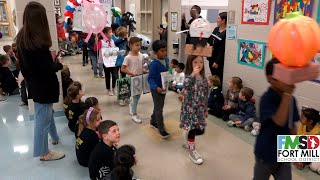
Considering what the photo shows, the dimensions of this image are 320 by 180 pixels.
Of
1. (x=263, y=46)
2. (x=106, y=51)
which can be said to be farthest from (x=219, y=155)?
(x=106, y=51)

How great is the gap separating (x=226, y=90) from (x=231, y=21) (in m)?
1.14

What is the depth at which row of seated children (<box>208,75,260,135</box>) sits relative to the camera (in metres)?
3.82

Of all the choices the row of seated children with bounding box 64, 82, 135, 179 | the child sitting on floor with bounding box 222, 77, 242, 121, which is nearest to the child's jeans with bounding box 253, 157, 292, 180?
the row of seated children with bounding box 64, 82, 135, 179

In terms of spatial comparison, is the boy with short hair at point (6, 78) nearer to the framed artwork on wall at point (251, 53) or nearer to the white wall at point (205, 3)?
the white wall at point (205, 3)

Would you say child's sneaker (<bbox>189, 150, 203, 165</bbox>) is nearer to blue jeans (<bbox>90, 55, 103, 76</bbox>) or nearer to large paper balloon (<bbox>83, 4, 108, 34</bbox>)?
large paper balloon (<bbox>83, 4, 108, 34</bbox>)

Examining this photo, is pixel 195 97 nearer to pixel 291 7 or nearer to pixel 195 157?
pixel 195 157

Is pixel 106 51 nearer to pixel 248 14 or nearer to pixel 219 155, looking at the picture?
pixel 248 14

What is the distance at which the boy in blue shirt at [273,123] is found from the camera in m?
1.57

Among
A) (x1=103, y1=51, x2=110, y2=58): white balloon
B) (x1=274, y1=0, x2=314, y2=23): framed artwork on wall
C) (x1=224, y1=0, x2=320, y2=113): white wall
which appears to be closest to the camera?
(x1=274, y1=0, x2=314, y2=23): framed artwork on wall

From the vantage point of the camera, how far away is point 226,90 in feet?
15.4

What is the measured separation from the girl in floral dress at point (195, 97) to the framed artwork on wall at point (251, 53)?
1572 millimetres

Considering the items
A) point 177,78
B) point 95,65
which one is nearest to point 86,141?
point 177,78

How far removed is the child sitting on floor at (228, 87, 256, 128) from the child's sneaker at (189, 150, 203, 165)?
1.11m

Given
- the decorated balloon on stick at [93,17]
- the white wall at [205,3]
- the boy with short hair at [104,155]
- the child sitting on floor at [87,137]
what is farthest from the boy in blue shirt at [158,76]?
the white wall at [205,3]
